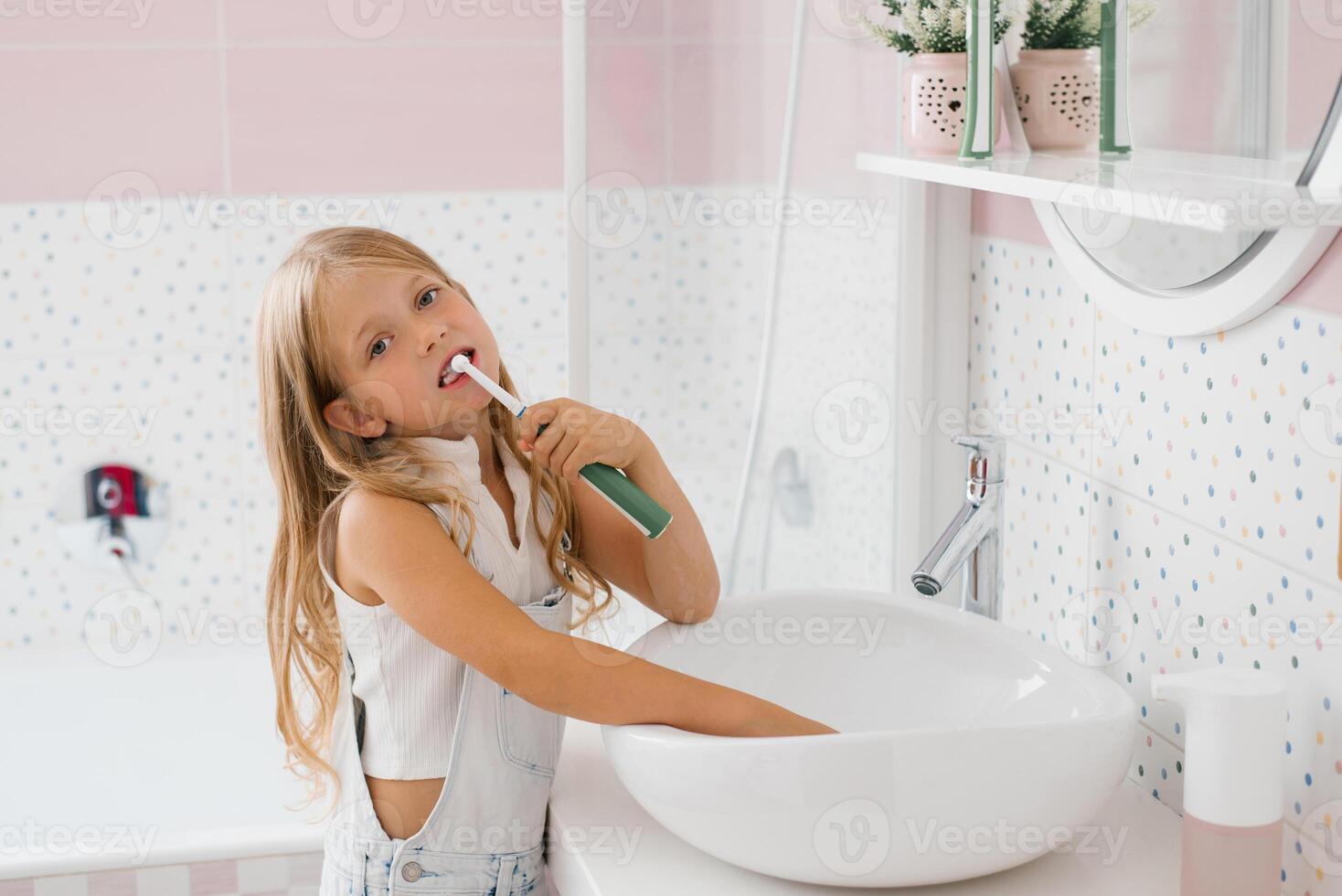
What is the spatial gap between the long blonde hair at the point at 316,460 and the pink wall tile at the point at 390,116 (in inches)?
47.5

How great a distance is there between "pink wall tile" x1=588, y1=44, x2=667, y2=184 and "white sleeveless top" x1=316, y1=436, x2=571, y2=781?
1.21 ft

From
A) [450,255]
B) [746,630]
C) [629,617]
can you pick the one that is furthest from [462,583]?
[450,255]

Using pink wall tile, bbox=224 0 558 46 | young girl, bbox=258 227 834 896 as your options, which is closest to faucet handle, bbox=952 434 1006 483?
young girl, bbox=258 227 834 896

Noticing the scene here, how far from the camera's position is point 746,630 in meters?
1.06

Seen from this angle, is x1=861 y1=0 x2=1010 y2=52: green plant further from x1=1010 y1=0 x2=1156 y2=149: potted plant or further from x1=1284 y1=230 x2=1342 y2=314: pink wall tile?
x1=1284 y1=230 x2=1342 y2=314: pink wall tile

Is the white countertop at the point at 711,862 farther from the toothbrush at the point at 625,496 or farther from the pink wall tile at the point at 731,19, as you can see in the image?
the pink wall tile at the point at 731,19

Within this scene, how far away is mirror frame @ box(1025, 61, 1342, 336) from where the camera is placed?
0.75 meters

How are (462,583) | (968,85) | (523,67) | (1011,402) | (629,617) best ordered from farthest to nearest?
(523,67) → (629,617) → (1011,402) → (968,85) → (462,583)

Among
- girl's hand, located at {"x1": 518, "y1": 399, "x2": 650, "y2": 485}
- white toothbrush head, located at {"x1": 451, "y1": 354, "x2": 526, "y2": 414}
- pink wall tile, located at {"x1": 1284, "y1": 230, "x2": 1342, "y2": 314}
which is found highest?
pink wall tile, located at {"x1": 1284, "y1": 230, "x2": 1342, "y2": 314}

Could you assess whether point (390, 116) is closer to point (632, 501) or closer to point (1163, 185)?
point (632, 501)

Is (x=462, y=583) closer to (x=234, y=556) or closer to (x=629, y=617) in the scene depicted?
(x=629, y=617)

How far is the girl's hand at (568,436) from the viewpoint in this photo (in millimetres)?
957

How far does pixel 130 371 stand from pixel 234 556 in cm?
36

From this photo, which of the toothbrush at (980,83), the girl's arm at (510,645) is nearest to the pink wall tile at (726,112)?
the toothbrush at (980,83)
